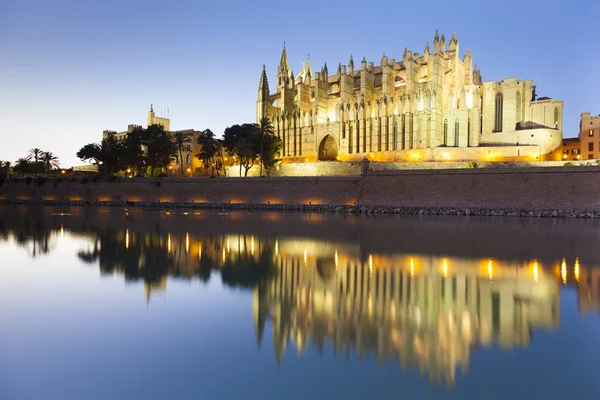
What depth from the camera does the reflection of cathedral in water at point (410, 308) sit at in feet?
17.0

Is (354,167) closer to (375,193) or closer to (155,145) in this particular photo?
(375,193)

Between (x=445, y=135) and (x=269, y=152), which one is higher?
(x=445, y=135)

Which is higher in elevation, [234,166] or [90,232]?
[234,166]

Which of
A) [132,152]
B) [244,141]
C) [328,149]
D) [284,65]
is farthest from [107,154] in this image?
[284,65]

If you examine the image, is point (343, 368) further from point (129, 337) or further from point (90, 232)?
point (90, 232)

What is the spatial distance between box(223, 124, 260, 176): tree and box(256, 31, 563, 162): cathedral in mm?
8022

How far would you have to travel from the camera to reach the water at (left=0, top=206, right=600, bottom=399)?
423 centimetres

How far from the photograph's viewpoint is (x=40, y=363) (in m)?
4.65

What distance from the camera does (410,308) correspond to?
6711mm

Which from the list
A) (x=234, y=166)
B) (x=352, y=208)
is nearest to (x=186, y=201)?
(x=234, y=166)

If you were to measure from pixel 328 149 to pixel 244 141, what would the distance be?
521 inches

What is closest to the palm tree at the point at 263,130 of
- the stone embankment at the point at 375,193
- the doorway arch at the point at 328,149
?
the doorway arch at the point at 328,149

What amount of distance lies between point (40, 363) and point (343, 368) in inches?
124

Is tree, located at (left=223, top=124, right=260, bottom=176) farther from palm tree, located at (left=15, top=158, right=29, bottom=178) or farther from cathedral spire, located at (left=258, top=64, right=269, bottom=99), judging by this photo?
palm tree, located at (left=15, top=158, right=29, bottom=178)
